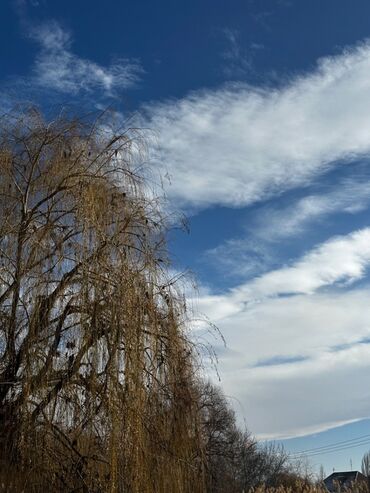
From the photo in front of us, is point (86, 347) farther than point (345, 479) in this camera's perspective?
No

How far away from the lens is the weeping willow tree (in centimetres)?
650

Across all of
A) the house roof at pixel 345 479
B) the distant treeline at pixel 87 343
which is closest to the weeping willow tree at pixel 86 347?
the distant treeline at pixel 87 343

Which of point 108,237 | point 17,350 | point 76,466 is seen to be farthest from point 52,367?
point 108,237

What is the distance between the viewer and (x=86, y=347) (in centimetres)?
661

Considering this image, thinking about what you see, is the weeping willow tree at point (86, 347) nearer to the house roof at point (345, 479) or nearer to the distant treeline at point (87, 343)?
the distant treeline at point (87, 343)

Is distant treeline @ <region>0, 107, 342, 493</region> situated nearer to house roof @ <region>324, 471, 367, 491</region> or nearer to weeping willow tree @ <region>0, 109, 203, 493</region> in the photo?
weeping willow tree @ <region>0, 109, 203, 493</region>

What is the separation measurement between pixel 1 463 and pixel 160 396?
1.70m

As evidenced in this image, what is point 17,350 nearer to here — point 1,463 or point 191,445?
point 1,463

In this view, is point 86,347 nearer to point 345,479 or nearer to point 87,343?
point 87,343

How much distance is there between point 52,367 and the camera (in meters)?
6.68

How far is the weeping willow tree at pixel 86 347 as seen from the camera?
6504 mm

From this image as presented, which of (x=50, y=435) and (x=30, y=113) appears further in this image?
(x=30, y=113)

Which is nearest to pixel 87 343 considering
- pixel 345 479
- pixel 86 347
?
pixel 86 347

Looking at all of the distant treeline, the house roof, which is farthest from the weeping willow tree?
the house roof
